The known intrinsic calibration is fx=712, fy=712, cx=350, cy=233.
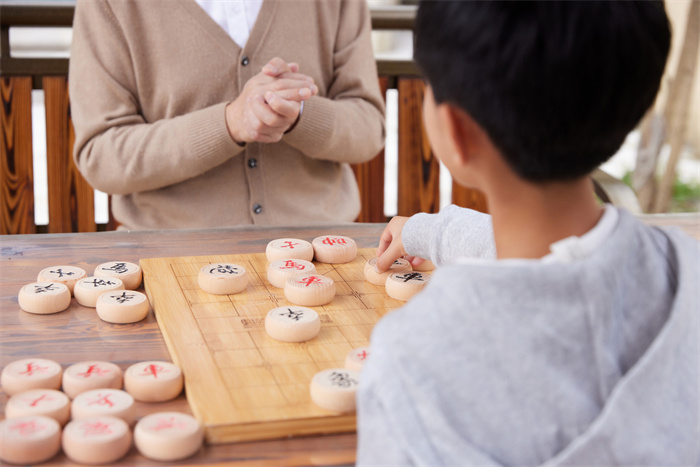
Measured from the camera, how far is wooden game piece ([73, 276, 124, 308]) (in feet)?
3.24

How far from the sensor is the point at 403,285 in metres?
1.01

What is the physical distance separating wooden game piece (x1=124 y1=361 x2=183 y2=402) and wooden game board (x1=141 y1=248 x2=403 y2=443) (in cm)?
2

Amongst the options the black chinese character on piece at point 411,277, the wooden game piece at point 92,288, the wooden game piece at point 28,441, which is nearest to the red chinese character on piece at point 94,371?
the wooden game piece at point 28,441

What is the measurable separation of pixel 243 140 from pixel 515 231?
2.90ft

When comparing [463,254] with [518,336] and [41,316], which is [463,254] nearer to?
[518,336]

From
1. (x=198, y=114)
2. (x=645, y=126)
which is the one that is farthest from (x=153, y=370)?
(x=645, y=126)

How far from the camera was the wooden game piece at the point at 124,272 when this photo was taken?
3.48ft

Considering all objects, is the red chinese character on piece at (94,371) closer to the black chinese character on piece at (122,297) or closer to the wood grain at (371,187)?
the black chinese character on piece at (122,297)

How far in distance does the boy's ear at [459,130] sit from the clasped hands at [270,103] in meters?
0.75

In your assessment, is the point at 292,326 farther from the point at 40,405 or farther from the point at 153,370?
the point at 40,405

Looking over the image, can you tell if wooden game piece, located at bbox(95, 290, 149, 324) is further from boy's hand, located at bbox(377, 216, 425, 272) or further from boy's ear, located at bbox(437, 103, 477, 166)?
boy's ear, located at bbox(437, 103, 477, 166)

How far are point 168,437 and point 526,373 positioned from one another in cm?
32

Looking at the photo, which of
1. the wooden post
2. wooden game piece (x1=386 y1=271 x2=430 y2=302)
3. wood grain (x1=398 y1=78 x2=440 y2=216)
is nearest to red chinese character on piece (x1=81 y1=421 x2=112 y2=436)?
wooden game piece (x1=386 y1=271 x2=430 y2=302)

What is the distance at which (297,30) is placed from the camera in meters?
1.60
